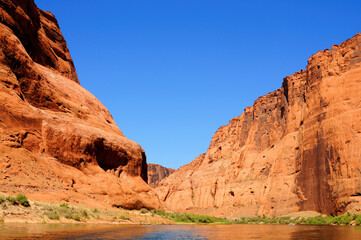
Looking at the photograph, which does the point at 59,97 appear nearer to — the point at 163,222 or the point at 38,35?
the point at 38,35

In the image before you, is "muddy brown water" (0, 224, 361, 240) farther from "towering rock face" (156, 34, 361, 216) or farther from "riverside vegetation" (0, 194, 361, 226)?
"towering rock face" (156, 34, 361, 216)

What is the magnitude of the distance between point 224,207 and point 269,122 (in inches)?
970

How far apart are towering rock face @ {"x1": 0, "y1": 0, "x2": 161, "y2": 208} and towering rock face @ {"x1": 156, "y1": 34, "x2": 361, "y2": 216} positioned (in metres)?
29.9

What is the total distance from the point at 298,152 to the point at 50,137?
5194 centimetres

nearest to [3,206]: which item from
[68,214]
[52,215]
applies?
[52,215]

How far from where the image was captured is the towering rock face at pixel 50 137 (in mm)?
28891

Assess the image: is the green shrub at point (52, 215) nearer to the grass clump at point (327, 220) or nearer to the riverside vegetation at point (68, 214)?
the riverside vegetation at point (68, 214)

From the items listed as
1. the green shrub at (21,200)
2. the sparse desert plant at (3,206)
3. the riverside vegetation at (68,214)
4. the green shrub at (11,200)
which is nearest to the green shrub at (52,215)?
the riverside vegetation at (68,214)

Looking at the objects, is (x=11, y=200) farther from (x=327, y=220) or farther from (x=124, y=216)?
(x=327, y=220)

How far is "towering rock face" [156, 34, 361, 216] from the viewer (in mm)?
56500

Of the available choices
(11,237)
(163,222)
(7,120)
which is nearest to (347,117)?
(163,222)

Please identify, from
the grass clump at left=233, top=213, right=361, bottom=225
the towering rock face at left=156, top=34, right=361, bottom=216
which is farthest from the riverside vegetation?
the towering rock face at left=156, top=34, right=361, bottom=216

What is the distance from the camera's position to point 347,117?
57.0 metres

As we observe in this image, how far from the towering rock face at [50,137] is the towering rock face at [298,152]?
29.9 m
